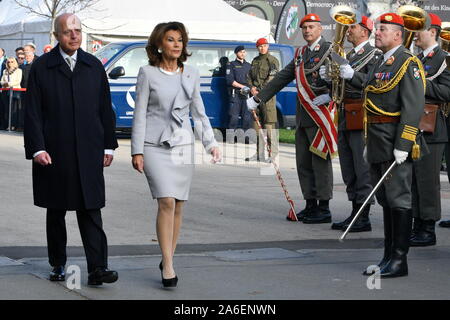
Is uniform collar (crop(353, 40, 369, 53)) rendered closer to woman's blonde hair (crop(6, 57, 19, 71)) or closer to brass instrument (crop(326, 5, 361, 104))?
brass instrument (crop(326, 5, 361, 104))

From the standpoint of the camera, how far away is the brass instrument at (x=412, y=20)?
338 inches

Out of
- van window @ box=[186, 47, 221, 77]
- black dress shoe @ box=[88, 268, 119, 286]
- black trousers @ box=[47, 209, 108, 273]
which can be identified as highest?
black trousers @ box=[47, 209, 108, 273]

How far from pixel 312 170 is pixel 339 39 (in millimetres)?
1364

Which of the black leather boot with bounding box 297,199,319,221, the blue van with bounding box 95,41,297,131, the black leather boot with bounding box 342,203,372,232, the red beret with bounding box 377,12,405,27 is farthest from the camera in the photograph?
the blue van with bounding box 95,41,297,131

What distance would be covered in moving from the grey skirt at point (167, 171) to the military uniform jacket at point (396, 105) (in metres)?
1.47

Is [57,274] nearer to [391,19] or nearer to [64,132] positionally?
[64,132]

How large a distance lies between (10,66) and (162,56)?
16687 mm

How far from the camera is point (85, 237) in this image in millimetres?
7230

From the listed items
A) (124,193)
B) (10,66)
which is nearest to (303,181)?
(124,193)

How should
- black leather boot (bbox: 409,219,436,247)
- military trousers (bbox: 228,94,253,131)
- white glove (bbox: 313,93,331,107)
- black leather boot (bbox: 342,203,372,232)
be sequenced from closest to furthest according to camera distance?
black leather boot (bbox: 409,219,436,247)
black leather boot (bbox: 342,203,372,232)
white glove (bbox: 313,93,331,107)
military trousers (bbox: 228,94,253,131)

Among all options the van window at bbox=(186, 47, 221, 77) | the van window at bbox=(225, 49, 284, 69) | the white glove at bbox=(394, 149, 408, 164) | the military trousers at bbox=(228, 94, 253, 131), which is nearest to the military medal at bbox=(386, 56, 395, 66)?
the white glove at bbox=(394, 149, 408, 164)

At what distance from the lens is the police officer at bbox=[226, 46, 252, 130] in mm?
20750

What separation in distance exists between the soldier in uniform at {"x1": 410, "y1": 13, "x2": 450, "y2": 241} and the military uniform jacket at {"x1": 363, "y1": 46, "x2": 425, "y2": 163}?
1539 mm

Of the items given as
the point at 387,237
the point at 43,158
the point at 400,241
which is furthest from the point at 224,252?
the point at 43,158
